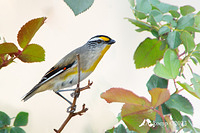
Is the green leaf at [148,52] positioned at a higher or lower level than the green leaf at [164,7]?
lower

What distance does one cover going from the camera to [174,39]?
0.86 feet

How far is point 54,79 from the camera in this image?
1.97ft

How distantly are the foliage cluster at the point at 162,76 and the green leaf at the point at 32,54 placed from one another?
0.29ft

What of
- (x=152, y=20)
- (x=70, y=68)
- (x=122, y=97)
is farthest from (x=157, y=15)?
(x=70, y=68)

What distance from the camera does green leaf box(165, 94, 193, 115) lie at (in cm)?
23

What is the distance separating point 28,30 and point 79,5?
0.32 feet

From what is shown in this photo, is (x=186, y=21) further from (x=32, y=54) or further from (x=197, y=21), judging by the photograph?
(x=32, y=54)

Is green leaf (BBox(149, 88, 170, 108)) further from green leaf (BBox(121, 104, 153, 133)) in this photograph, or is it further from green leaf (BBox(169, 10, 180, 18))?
green leaf (BBox(169, 10, 180, 18))

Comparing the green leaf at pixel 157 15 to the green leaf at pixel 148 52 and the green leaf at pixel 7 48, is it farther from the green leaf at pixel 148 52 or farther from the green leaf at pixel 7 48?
the green leaf at pixel 7 48

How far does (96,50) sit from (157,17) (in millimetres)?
337

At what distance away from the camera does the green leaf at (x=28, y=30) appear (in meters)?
0.22

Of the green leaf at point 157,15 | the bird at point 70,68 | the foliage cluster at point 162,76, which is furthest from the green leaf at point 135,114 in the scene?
the bird at point 70,68

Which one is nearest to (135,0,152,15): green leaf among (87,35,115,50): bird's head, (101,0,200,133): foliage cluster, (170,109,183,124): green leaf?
(101,0,200,133): foliage cluster

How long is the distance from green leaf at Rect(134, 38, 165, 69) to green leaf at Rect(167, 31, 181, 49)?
0.04 meters
